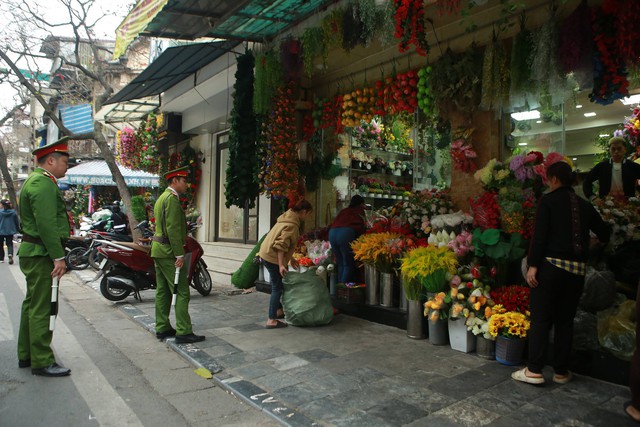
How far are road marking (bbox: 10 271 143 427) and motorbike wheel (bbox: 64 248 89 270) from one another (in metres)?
7.05

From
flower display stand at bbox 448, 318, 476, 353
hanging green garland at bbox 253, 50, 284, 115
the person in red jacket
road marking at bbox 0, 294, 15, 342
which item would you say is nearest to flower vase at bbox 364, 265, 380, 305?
the person in red jacket

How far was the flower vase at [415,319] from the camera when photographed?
5402 mm

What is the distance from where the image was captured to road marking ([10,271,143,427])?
3395 millimetres

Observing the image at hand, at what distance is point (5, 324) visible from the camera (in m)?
6.23

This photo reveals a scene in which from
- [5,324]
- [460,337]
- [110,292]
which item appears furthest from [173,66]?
[460,337]

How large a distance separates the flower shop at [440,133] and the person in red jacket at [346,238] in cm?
26

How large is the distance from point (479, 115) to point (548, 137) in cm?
99

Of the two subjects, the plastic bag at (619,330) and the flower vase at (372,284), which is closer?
the plastic bag at (619,330)

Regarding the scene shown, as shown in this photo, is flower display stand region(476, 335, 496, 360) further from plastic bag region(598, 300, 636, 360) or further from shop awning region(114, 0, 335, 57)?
shop awning region(114, 0, 335, 57)

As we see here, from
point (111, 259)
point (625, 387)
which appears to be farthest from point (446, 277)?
point (111, 259)

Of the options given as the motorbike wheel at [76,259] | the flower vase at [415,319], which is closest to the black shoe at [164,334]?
the flower vase at [415,319]

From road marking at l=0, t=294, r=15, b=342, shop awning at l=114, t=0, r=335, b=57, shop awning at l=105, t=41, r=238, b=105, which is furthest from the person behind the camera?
shop awning at l=105, t=41, r=238, b=105

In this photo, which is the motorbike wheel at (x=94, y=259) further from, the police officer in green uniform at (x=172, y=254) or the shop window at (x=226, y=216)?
the police officer in green uniform at (x=172, y=254)

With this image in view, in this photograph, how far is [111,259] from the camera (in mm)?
7652
